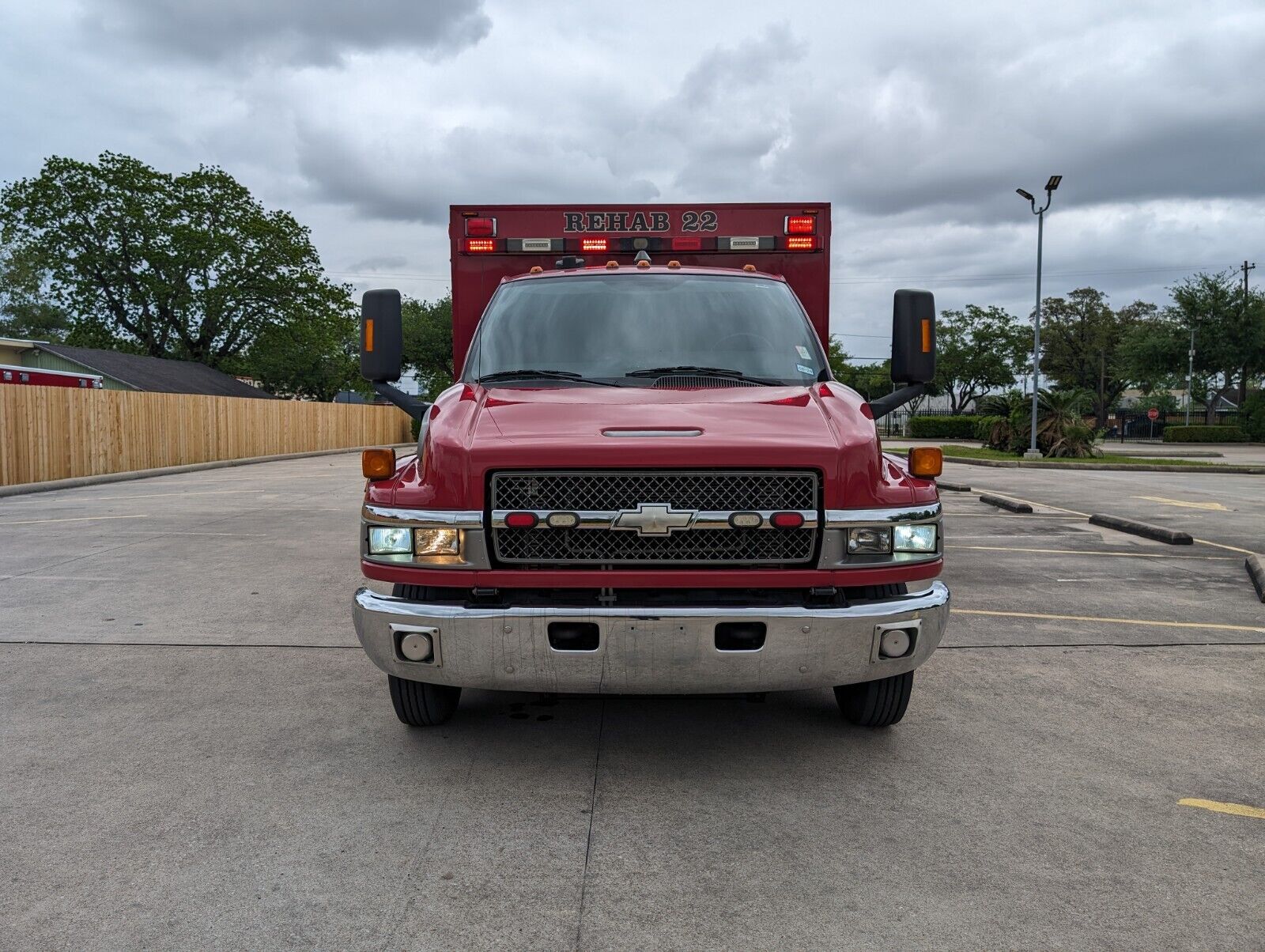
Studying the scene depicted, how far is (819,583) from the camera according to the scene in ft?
11.7

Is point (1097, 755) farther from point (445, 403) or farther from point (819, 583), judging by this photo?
point (445, 403)

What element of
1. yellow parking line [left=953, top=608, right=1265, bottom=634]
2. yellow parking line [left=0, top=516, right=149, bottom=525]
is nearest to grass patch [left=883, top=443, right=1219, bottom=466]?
yellow parking line [left=0, top=516, right=149, bottom=525]

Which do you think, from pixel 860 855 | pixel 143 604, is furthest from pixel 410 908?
pixel 143 604

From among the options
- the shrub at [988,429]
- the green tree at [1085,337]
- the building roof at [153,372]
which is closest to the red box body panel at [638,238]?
the shrub at [988,429]

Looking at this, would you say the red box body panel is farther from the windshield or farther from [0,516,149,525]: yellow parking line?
[0,516,149,525]: yellow parking line

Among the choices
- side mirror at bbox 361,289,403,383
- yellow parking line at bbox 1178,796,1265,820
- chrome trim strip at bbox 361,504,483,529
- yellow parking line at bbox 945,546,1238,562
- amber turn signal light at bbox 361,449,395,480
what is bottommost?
yellow parking line at bbox 1178,796,1265,820

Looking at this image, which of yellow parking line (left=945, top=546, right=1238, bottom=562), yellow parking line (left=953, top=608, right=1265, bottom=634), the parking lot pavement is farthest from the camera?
yellow parking line (left=945, top=546, right=1238, bottom=562)

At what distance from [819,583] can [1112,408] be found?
89.1 m

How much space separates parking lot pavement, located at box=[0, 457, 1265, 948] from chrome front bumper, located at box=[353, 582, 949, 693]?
0.46 m

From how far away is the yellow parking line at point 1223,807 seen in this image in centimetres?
347

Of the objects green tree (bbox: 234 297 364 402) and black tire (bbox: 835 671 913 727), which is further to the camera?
green tree (bbox: 234 297 364 402)

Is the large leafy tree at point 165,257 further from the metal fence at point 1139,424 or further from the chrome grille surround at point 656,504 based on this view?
the chrome grille surround at point 656,504

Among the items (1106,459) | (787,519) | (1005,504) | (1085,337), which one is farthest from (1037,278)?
(1085,337)

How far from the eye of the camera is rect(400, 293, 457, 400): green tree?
205ft
